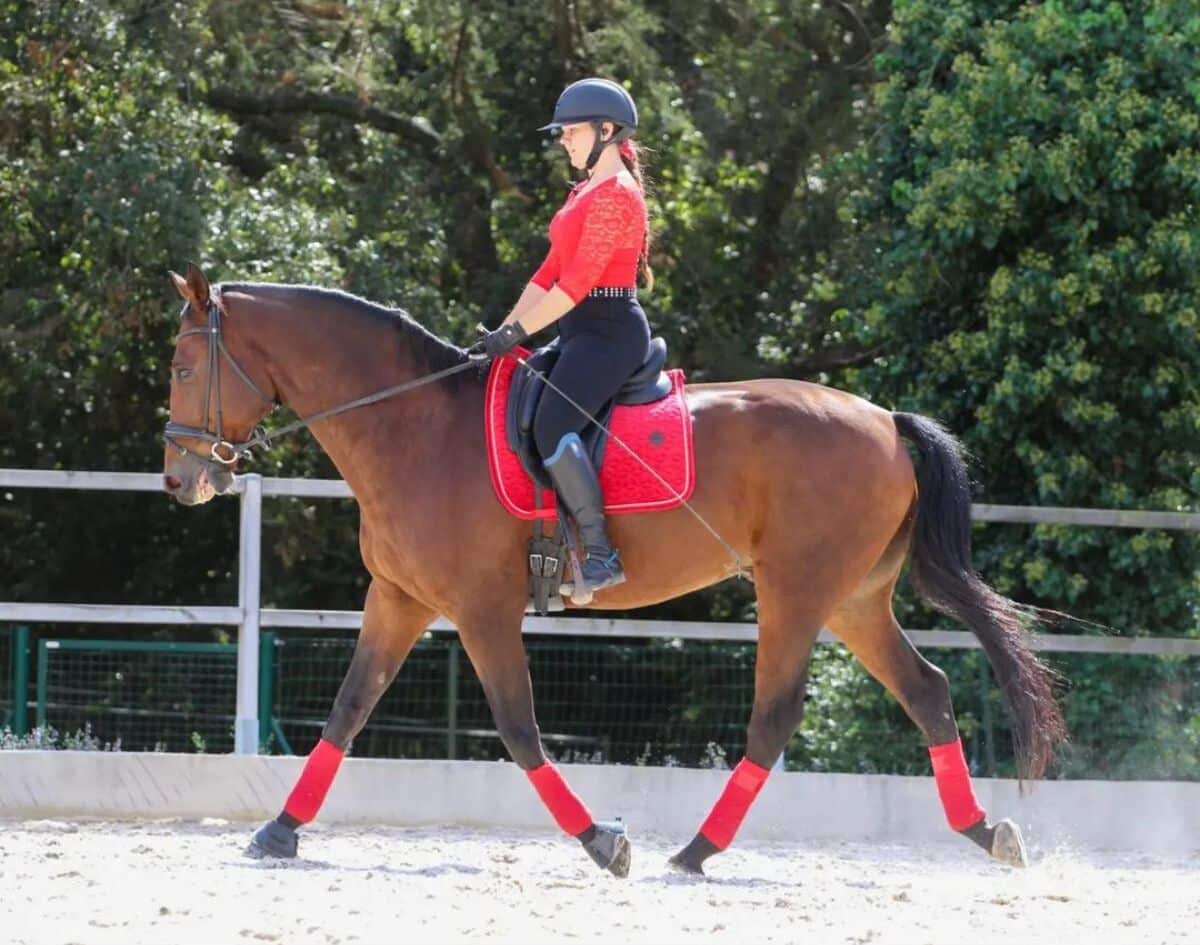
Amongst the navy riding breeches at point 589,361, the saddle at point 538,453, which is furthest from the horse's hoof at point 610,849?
the navy riding breeches at point 589,361

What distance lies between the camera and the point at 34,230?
11.4 metres

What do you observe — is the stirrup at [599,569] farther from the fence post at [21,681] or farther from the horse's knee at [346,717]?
the fence post at [21,681]

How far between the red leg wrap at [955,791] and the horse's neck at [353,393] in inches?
85.7

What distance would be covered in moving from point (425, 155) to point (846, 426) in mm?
6937

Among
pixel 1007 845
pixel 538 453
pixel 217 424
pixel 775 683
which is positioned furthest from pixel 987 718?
pixel 217 424

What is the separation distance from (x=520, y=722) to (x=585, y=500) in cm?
78

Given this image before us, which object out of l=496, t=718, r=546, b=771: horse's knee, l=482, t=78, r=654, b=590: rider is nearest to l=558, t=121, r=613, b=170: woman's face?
l=482, t=78, r=654, b=590: rider

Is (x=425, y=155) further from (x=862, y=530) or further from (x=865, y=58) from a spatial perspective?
(x=862, y=530)

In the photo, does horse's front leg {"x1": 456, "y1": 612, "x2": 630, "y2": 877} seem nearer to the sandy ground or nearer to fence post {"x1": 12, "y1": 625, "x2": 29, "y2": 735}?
the sandy ground

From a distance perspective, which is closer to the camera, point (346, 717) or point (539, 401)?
point (539, 401)

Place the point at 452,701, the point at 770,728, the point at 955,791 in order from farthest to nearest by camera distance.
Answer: the point at 452,701
the point at 955,791
the point at 770,728

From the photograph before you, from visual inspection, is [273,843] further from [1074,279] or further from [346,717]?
[1074,279]

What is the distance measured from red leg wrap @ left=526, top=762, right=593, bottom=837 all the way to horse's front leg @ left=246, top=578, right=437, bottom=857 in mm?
684

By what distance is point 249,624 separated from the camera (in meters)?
8.08
